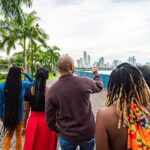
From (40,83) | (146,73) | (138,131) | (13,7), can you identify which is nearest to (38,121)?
(40,83)

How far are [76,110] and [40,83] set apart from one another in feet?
3.48

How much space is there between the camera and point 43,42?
4125cm

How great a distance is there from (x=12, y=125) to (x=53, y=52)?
78046mm

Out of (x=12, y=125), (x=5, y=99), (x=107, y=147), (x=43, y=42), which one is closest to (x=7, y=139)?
(x=12, y=125)

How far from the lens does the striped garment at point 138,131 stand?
83.7 inches

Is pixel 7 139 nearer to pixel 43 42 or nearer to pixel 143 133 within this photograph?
pixel 143 133

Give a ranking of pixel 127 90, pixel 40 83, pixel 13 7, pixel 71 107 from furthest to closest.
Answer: pixel 13 7, pixel 40 83, pixel 71 107, pixel 127 90

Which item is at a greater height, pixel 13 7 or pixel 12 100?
pixel 13 7

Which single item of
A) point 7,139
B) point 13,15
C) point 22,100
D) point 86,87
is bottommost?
point 7,139

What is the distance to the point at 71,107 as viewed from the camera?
11.3ft

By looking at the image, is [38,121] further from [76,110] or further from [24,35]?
[24,35]

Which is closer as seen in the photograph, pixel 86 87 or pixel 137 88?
pixel 137 88

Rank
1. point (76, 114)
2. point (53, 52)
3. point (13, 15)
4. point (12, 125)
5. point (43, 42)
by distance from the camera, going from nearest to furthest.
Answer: point (76, 114) < point (12, 125) < point (13, 15) < point (43, 42) < point (53, 52)

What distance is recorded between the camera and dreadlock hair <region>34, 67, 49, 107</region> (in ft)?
14.3
